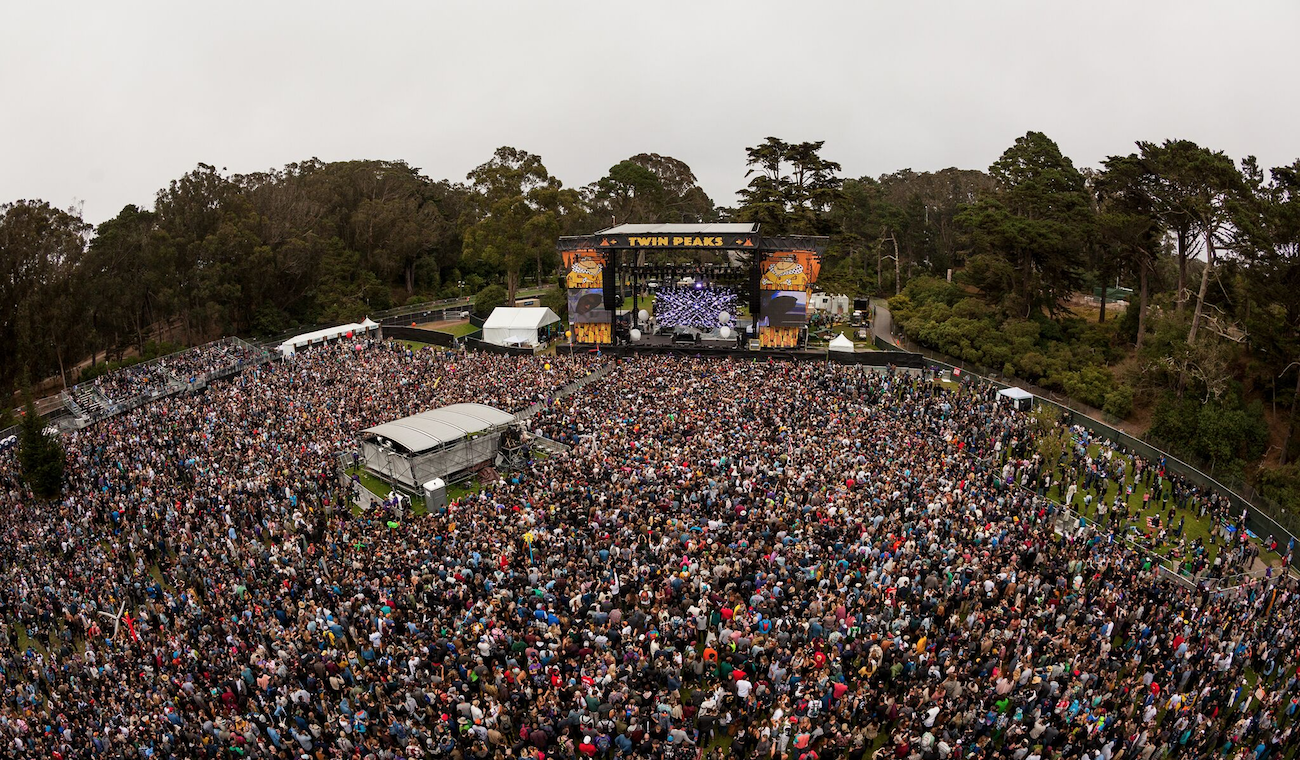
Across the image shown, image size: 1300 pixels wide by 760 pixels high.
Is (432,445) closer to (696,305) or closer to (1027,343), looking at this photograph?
(696,305)

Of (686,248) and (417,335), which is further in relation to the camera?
(417,335)

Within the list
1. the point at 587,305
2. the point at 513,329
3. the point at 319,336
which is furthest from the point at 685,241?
the point at 319,336

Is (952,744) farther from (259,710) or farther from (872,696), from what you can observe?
(259,710)

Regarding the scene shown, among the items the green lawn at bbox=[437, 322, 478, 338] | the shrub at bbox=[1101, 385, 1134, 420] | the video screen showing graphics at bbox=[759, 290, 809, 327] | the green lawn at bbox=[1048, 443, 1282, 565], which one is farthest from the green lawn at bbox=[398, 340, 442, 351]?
the shrub at bbox=[1101, 385, 1134, 420]

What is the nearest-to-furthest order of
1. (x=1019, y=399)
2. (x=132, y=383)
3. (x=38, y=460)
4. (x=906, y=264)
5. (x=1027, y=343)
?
(x=38, y=460) < (x=1019, y=399) < (x=132, y=383) < (x=1027, y=343) < (x=906, y=264)

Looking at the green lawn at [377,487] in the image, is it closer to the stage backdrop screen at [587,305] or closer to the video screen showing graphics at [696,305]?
the stage backdrop screen at [587,305]

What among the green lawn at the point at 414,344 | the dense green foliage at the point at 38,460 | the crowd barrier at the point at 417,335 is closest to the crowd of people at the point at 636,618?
the dense green foliage at the point at 38,460
